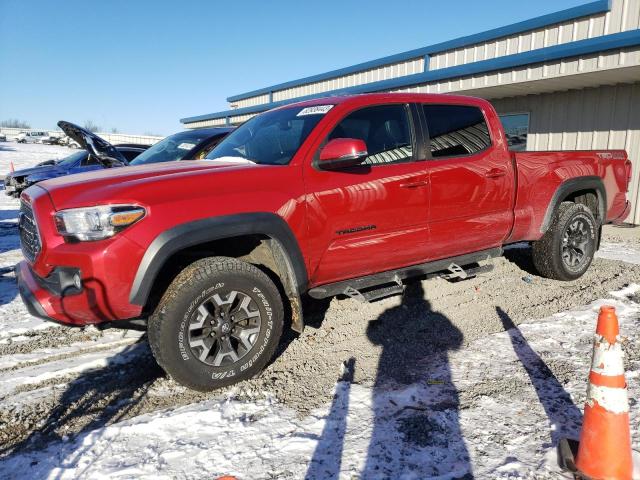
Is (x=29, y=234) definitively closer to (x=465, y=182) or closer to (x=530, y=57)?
(x=465, y=182)

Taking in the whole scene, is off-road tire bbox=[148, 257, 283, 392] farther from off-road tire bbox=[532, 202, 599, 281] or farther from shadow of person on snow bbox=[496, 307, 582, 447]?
off-road tire bbox=[532, 202, 599, 281]

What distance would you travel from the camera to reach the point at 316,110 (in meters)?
3.89

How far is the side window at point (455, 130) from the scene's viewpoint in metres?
4.20

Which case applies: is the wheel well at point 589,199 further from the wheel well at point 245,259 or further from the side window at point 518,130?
the side window at point 518,130

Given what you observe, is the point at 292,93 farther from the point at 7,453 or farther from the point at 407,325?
the point at 7,453

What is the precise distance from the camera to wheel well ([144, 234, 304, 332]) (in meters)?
3.20

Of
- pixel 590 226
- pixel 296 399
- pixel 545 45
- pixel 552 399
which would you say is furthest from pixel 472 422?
pixel 545 45

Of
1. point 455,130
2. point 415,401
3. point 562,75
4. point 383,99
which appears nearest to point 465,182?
point 455,130

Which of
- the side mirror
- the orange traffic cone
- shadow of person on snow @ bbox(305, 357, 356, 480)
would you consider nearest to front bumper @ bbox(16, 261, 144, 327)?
shadow of person on snow @ bbox(305, 357, 356, 480)

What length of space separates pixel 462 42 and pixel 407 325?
912 cm

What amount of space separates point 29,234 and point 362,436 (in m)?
2.67

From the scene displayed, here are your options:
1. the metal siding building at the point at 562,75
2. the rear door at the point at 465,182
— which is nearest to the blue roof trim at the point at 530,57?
the metal siding building at the point at 562,75

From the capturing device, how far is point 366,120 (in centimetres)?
389

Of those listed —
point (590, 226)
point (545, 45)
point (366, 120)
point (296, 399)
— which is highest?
point (545, 45)
